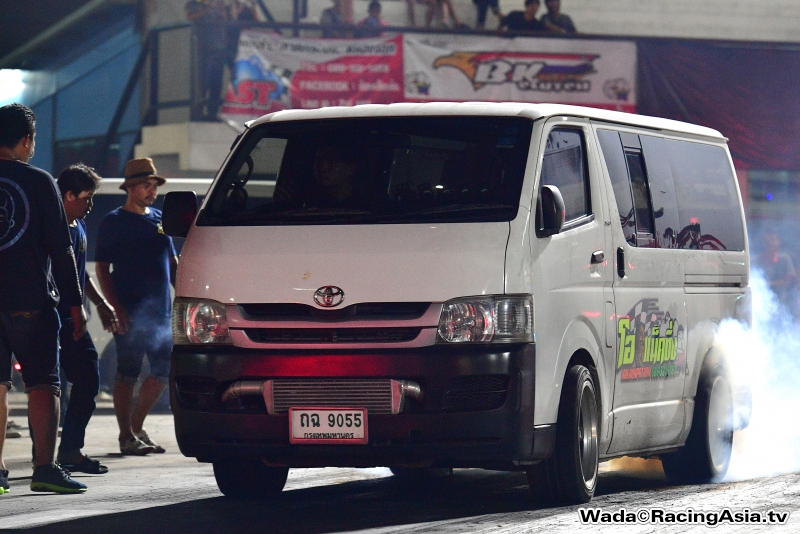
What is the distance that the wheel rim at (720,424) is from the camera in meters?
9.78

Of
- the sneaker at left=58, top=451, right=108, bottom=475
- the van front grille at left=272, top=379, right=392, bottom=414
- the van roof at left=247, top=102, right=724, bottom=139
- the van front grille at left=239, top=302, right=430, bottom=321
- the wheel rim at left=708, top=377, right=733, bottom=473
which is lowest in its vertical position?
the sneaker at left=58, top=451, right=108, bottom=475

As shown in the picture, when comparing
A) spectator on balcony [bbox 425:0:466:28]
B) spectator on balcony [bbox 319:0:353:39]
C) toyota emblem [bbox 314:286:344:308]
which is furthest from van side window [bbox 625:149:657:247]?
spectator on balcony [bbox 425:0:466:28]

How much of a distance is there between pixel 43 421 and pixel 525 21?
18.2m

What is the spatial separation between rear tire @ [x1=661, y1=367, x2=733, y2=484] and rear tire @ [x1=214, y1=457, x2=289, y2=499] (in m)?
2.64

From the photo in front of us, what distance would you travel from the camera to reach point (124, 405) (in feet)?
36.9

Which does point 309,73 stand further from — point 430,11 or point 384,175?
point 384,175

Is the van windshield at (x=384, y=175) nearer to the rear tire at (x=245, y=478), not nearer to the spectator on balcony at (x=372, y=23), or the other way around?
the rear tire at (x=245, y=478)

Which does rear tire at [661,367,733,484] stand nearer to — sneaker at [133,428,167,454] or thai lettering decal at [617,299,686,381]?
thai lettering decal at [617,299,686,381]

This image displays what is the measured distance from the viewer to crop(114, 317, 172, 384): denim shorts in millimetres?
11266

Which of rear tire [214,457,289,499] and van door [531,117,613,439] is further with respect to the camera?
rear tire [214,457,289,499]

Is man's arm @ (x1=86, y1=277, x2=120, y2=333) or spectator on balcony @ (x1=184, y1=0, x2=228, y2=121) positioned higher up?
spectator on balcony @ (x1=184, y1=0, x2=228, y2=121)

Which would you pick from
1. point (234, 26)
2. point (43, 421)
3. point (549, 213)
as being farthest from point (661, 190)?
point (234, 26)

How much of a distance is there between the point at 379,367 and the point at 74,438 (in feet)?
10.8

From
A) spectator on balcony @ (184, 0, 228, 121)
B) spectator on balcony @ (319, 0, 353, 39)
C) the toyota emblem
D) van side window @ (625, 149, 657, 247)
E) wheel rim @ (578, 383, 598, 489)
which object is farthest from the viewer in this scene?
spectator on balcony @ (319, 0, 353, 39)
